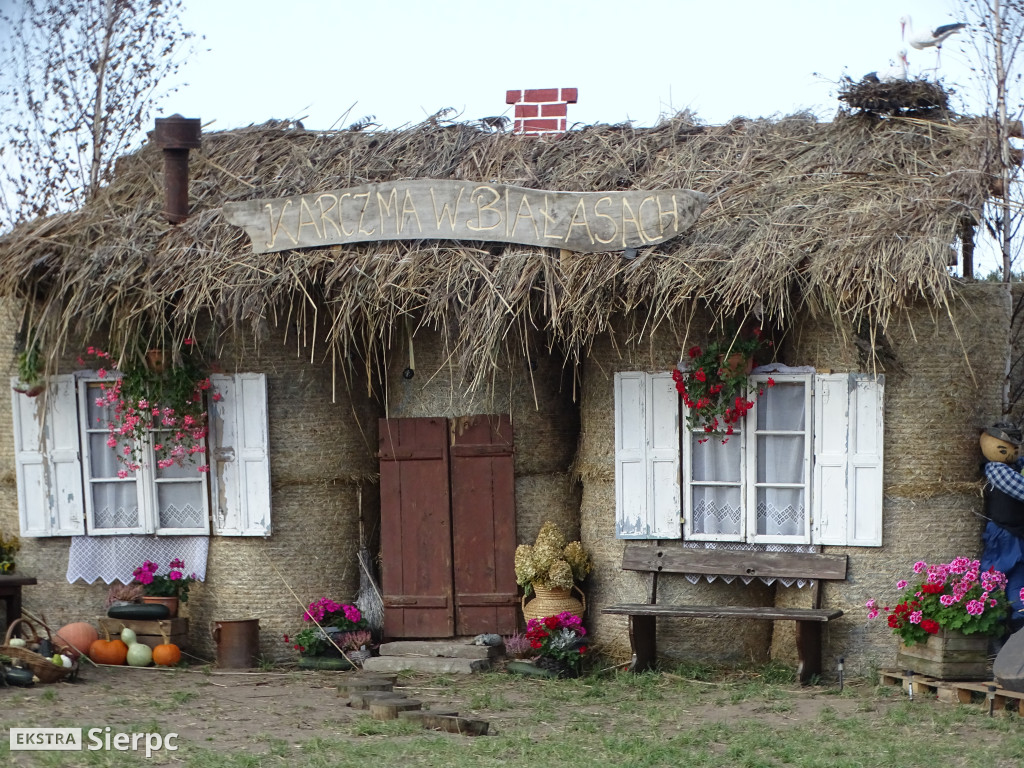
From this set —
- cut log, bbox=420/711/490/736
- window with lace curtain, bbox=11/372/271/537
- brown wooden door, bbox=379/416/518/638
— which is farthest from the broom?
cut log, bbox=420/711/490/736

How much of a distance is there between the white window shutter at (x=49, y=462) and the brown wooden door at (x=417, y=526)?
233 centimetres

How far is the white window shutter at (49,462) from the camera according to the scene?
932 cm

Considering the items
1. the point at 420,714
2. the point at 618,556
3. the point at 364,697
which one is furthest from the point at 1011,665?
the point at 364,697

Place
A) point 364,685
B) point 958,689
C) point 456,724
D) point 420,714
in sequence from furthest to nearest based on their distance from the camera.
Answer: point 364,685
point 958,689
point 420,714
point 456,724

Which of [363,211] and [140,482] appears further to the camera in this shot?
[140,482]

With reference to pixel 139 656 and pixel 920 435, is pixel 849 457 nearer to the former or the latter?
pixel 920 435

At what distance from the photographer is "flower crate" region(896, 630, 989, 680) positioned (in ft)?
25.1

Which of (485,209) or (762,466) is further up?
(485,209)

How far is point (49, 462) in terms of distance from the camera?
937 centimetres

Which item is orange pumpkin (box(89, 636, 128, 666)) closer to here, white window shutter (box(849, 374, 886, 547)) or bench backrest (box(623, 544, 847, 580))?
bench backrest (box(623, 544, 847, 580))

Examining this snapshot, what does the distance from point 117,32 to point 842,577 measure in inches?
394

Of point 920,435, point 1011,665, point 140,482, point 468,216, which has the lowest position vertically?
point 1011,665

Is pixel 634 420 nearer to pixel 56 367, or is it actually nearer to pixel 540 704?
pixel 540 704

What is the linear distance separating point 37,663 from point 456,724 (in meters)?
3.02
